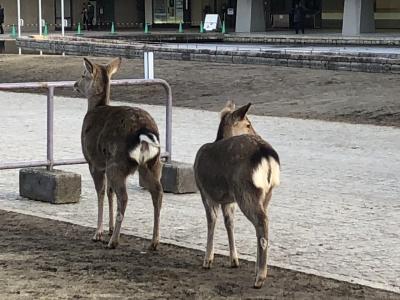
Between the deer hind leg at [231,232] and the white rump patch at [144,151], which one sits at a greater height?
the white rump patch at [144,151]

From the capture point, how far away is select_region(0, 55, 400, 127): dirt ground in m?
20.4

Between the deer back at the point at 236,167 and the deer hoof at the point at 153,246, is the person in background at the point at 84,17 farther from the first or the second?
the deer back at the point at 236,167

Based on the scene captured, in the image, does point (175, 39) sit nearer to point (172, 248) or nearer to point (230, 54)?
point (230, 54)

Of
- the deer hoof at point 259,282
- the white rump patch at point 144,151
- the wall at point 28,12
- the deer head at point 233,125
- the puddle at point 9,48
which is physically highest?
the deer head at point 233,125

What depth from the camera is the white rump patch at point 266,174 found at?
21.4 ft

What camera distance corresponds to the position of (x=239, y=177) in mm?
6625

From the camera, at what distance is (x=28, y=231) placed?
886cm

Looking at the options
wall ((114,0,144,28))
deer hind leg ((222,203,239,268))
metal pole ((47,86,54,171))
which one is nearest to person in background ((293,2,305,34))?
wall ((114,0,144,28))

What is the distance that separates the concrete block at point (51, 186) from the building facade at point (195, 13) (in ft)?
152

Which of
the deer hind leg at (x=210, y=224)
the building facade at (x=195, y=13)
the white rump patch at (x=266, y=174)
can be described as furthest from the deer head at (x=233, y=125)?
the building facade at (x=195, y=13)

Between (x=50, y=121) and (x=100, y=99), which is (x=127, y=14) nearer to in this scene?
(x=50, y=121)

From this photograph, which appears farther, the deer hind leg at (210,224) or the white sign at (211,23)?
the white sign at (211,23)

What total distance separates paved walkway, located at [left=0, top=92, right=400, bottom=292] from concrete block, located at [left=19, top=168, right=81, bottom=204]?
140mm

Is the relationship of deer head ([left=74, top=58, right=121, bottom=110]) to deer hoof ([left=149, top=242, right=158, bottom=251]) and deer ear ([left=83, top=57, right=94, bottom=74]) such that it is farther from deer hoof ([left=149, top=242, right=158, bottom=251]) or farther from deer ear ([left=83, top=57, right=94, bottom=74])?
deer hoof ([left=149, top=242, right=158, bottom=251])
